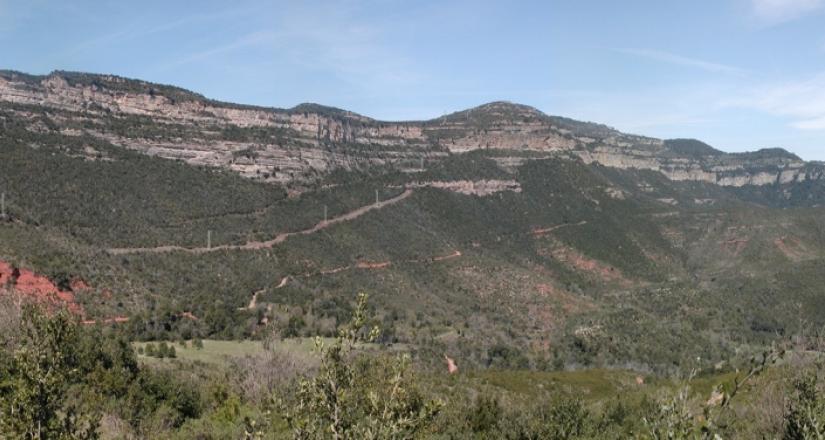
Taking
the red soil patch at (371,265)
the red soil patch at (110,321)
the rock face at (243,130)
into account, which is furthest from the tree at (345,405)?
the rock face at (243,130)

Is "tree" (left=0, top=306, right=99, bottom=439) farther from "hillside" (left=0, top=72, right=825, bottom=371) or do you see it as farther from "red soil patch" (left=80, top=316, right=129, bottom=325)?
"hillside" (left=0, top=72, right=825, bottom=371)

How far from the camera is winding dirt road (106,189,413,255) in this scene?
203ft

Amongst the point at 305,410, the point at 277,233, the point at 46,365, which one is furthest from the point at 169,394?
the point at 277,233

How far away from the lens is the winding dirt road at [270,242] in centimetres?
6194

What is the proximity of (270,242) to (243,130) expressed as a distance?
32.7m

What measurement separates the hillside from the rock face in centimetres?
40

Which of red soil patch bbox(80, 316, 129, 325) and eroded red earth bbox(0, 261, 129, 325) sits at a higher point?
eroded red earth bbox(0, 261, 129, 325)

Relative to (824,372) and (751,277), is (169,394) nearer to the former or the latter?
(824,372)

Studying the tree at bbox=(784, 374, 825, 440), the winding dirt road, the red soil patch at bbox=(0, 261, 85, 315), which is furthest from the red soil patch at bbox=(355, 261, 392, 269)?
the tree at bbox=(784, 374, 825, 440)

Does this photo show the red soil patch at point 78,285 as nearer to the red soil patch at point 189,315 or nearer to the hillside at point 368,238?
the hillside at point 368,238

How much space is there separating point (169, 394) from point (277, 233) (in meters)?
47.0

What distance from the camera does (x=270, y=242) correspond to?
2955 inches

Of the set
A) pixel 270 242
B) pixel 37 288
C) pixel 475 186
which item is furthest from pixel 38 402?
pixel 475 186

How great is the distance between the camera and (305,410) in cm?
887
